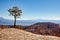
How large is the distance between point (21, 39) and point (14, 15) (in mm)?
26147

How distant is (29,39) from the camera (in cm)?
2508

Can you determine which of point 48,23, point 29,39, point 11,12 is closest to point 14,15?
point 11,12

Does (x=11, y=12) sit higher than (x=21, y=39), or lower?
higher

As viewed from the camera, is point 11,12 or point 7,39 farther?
point 11,12

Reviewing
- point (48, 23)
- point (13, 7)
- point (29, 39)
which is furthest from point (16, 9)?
point (48, 23)

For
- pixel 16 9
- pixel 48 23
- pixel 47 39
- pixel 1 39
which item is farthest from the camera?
pixel 48 23

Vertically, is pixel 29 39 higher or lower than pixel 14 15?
lower

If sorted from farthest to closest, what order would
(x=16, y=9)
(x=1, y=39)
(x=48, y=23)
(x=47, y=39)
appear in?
(x=48, y=23)
(x=16, y=9)
(x=47, y=39)
(x=1, y=39)

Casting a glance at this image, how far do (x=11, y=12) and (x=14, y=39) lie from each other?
26.5 metres

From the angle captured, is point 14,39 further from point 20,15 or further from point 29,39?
point 20,15

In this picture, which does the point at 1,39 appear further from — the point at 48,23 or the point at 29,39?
the point at 48,23

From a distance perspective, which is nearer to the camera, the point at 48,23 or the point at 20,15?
the point at 20,15

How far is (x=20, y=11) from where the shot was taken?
5062 centimetres

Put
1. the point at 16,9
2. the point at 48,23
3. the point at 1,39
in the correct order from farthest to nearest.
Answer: the point at 48,23
the point at 16,9
the point at 1,39
